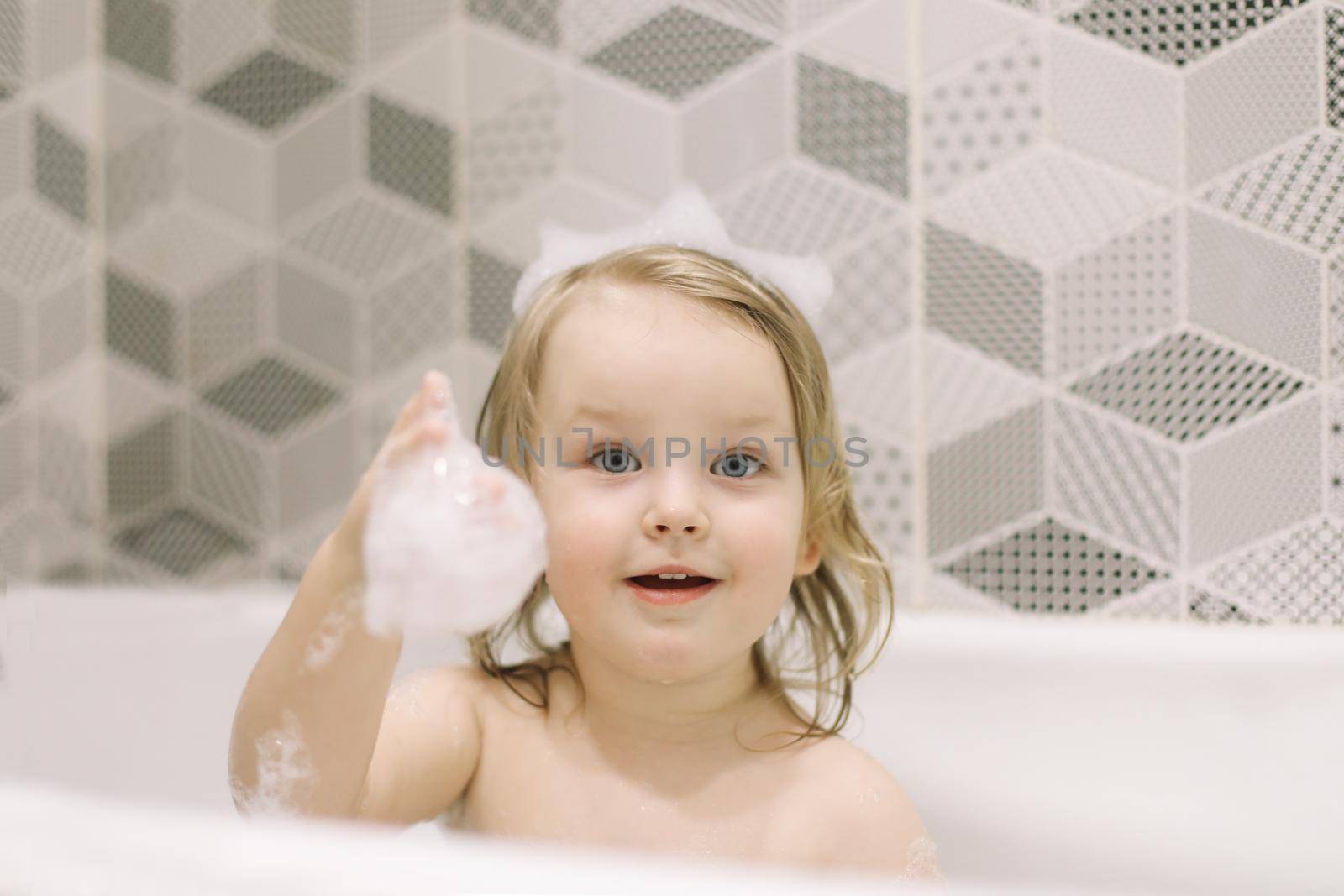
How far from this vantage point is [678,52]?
1457mm

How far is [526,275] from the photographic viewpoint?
3.68 feet

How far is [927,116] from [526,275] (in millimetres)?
614

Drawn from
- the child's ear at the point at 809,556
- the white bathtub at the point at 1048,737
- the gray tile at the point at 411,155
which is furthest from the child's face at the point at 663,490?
the gray tile at the point at 411,155

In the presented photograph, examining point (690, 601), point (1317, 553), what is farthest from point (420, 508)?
point (1317, 553)

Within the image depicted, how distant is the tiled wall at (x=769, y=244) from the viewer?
1273 mm

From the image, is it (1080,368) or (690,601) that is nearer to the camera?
(690,601)

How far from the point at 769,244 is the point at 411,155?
0.57 m

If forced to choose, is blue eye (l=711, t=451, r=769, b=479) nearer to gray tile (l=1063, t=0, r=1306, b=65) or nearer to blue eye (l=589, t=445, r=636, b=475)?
blue eye (l=589, t=445, r=636, b=475)

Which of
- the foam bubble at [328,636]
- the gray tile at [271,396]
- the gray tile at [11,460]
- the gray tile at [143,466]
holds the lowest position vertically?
the gray tile at [143,466]

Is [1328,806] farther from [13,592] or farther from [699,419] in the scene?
[13,592]

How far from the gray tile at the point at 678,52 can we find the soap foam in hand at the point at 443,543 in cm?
99

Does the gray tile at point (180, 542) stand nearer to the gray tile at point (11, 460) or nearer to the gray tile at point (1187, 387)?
the gray tile at point (11, 460)

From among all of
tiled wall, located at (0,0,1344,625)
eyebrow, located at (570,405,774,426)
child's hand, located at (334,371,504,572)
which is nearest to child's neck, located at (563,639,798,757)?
eyebrow, located at (570,405,774,426)

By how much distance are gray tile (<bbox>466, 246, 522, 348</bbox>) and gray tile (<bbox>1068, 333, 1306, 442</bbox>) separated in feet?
2.60
